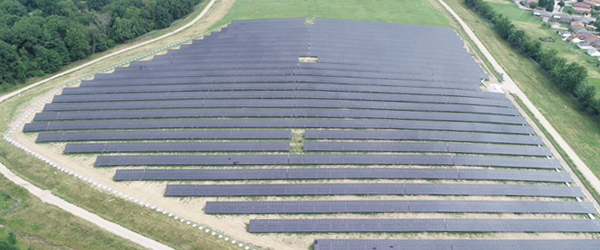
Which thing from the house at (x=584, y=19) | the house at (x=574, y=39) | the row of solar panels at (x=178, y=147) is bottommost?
the row of solar panels at (x=178, y=147)

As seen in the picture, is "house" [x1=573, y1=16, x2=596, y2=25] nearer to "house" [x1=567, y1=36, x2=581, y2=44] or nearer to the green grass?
"house" [x1=567, y1=36, x2=581, y2=44]

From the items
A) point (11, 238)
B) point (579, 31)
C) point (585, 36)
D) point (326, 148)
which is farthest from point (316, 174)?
point (579, 31)

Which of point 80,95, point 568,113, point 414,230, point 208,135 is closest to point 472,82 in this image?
Answer: point 568,113

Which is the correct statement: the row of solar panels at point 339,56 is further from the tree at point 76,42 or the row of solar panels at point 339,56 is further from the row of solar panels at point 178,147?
the row of solar panels at point 178,147

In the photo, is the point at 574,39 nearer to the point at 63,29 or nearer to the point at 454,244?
the point at 454,244

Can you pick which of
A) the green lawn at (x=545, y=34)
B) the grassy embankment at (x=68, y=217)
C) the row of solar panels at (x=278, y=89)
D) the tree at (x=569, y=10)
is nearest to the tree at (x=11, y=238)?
the grassy embankment at (x=68, y=217)

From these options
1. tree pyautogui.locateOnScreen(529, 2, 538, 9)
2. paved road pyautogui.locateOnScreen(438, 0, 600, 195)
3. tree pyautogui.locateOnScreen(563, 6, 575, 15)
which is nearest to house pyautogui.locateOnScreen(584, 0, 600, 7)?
tree pyautogui.locateOnScreen(563, 6, 575, 15)

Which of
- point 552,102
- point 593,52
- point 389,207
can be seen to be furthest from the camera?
point 593,52
